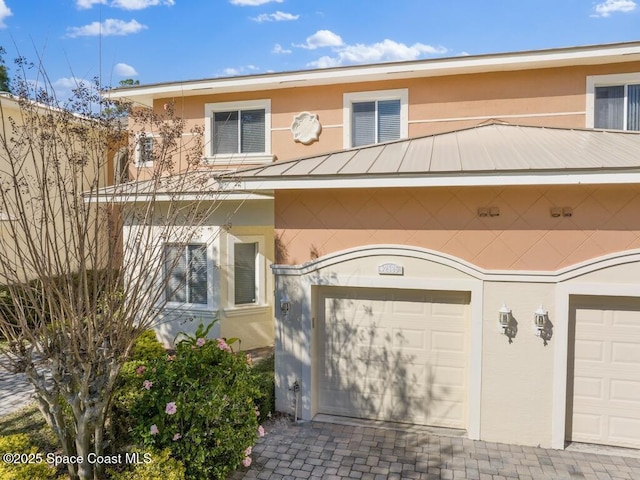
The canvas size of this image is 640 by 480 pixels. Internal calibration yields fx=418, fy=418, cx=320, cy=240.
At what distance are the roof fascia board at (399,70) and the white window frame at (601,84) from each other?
36 centimetres

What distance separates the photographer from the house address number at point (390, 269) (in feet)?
25.2

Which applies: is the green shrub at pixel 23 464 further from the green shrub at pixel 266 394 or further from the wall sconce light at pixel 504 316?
the wall sconce light at pixel 504 316

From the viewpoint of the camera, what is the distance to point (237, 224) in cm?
1116

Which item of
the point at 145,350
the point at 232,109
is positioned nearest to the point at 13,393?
the point at 145,350

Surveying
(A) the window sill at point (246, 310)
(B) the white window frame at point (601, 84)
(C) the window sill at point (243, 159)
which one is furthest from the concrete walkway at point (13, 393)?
(B) the white window frame at point (601, 84)

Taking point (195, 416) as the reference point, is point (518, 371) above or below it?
above

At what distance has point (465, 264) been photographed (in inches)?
290

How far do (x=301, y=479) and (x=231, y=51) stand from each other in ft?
36.5

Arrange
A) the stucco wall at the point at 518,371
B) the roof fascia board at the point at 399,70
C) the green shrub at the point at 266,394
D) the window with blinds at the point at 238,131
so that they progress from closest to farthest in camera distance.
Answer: the stucco wall at the point at 518,371 → the green shrub at the point at 266,394 → the roof fascia board at the point at 399,70 → the window with blinds at the point at 238,131

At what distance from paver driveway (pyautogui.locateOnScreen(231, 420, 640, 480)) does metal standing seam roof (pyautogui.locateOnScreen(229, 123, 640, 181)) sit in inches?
182

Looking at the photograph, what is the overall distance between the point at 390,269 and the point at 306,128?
5.97 m

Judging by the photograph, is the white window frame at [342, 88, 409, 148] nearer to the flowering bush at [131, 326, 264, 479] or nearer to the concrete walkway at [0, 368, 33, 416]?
the flowering bush at [131, 326, 264, 479]

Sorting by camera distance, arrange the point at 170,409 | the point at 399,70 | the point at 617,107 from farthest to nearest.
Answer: the point at 399,70 → the point at 617,107 → the point at 170,409

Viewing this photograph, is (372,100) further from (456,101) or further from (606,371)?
(606,371)
